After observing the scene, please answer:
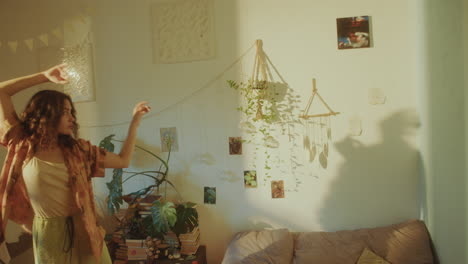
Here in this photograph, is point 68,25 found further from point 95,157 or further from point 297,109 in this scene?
point 297,109

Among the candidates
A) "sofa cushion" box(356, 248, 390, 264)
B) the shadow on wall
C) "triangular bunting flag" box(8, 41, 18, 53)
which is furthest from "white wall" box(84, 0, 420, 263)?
"triangular bunting flag" box(8, 41, 18, 53)

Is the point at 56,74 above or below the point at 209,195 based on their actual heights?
above

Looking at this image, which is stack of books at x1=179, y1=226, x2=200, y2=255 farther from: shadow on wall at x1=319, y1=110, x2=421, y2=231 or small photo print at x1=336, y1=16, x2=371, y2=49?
small photo print at x1=336, y1=16, x2=371, y2=49

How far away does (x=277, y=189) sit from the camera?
7.98ft

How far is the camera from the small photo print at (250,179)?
245cm

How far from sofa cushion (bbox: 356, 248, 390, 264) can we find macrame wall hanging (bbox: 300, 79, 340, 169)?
608 mm

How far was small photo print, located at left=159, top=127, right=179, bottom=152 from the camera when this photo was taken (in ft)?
8.34

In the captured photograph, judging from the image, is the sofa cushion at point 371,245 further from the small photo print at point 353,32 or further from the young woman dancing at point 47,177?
the young woman dancing at point 47,177

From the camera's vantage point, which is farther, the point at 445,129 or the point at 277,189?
the point at 277,189

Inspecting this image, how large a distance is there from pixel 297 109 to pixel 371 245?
102 centimetres

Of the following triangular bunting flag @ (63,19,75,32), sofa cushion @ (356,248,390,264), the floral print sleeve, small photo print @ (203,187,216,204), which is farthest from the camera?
triangular bunting flag @ (63,19,75,32)

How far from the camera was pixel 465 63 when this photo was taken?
59.7 inches

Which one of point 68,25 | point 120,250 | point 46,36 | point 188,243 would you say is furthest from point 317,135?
point 46,36

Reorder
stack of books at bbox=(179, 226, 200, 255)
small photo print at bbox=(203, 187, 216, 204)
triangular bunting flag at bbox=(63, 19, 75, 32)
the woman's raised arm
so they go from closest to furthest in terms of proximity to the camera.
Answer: the woman's raised arm < stack of books at bbox=(179, 226, 200, 255) < small photo print at bbox=(203, 187, 216, 204) < triangular bunting flag at bbox=(63, 19, 75, 32)
